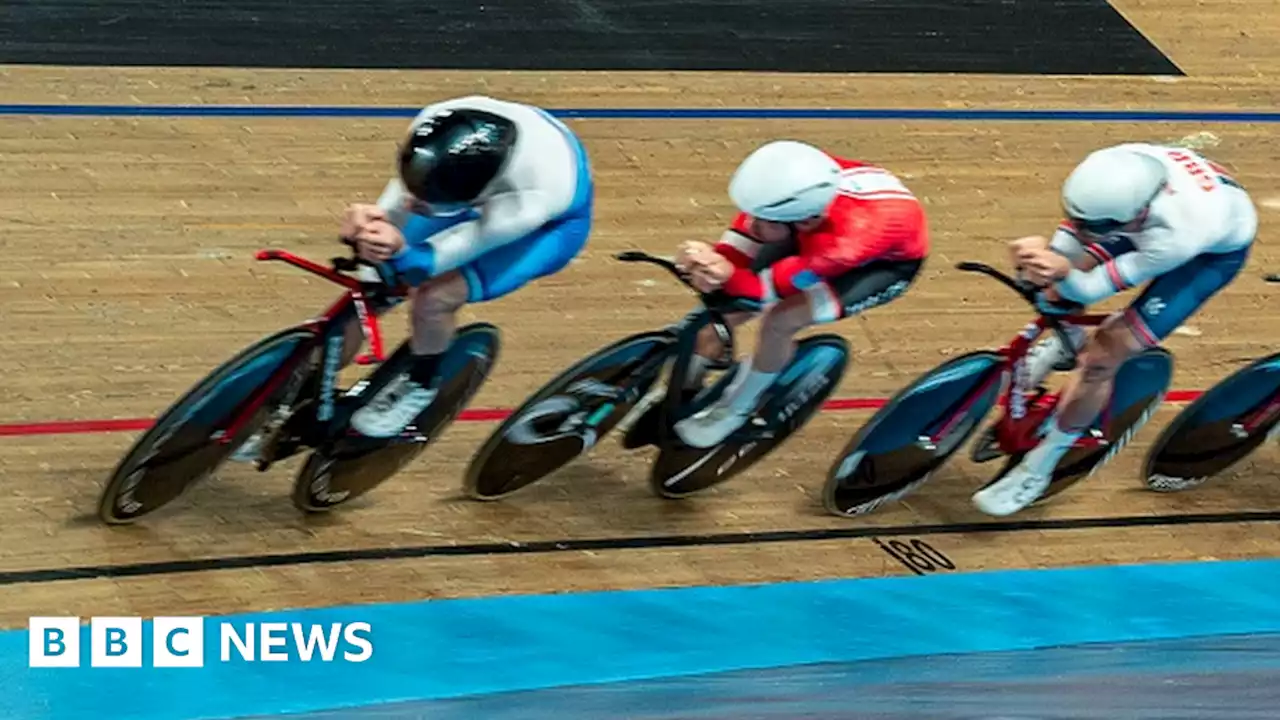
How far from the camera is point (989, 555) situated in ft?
15.4

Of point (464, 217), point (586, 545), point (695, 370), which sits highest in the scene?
point (464, 217)

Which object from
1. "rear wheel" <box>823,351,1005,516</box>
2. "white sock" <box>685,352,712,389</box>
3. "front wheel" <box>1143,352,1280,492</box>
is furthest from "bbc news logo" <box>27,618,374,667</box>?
"front wheel" <box>1143,352,1280,492</box>

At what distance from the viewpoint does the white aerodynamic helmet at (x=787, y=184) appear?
418 centimetres

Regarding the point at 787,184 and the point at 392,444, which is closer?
the point at 787,184

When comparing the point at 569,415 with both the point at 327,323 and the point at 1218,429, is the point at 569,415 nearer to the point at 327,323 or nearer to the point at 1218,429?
the point at 327,323

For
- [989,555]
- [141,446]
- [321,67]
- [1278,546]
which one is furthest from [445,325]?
[321,67]

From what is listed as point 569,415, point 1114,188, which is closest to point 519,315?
point 569,415

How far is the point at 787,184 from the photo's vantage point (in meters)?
4.17

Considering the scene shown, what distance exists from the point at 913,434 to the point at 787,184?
2.60 feet

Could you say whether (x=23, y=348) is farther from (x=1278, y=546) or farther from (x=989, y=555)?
(x=1278, y=546)

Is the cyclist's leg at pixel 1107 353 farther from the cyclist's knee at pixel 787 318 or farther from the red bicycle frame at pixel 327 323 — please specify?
the red bicycle frame at pixel 327 323

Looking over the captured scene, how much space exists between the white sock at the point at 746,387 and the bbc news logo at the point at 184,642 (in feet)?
3.36

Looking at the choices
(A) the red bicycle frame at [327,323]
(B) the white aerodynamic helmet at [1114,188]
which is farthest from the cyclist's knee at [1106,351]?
(A) the red bicycle frame at [327,323]

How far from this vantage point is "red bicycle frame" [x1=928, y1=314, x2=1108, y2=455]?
14.8ft
